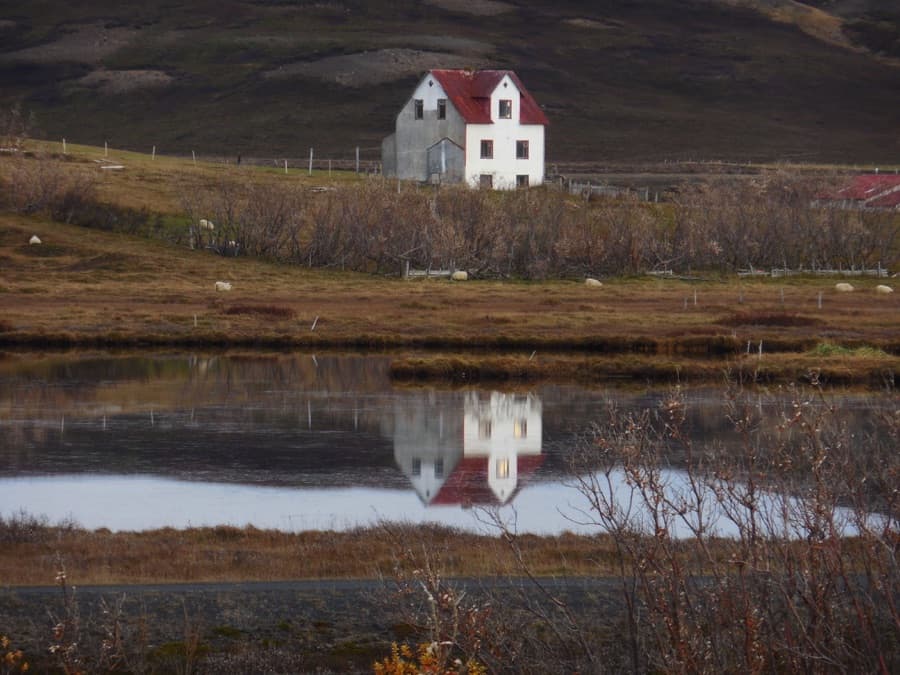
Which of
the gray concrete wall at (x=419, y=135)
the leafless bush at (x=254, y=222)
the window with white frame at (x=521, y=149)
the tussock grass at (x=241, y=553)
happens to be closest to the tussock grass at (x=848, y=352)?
the tussock grass at (x=241, y=553)

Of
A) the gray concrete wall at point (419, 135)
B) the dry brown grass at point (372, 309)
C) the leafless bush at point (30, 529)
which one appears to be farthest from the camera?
the gray concrete wall at point (419, 135)

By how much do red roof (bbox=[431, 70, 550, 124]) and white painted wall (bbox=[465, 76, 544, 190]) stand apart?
32cm

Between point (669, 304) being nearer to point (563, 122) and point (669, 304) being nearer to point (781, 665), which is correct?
point (781, 665)

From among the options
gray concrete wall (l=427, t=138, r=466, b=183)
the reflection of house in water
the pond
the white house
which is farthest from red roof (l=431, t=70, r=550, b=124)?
the reflection of house in water

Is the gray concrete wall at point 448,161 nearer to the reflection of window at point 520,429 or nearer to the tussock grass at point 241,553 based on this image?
the reflection of window at point 520,429

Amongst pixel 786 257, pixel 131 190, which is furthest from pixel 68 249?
pixel 786 257

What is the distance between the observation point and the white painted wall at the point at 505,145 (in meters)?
84.1

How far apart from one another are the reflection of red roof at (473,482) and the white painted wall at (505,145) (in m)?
54.5

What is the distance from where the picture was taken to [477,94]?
85500mm

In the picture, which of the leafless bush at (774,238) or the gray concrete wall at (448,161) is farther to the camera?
the gray concrete wall at (448,161)

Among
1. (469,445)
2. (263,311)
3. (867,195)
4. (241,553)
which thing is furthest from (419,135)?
(241,553)

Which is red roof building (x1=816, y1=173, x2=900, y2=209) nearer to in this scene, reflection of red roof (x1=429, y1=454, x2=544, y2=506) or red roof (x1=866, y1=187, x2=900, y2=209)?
red roof (x1=866, y1=187, x2=900, y2=209)

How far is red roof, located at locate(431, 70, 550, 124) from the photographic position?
83.9 m

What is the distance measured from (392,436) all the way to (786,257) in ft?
140
